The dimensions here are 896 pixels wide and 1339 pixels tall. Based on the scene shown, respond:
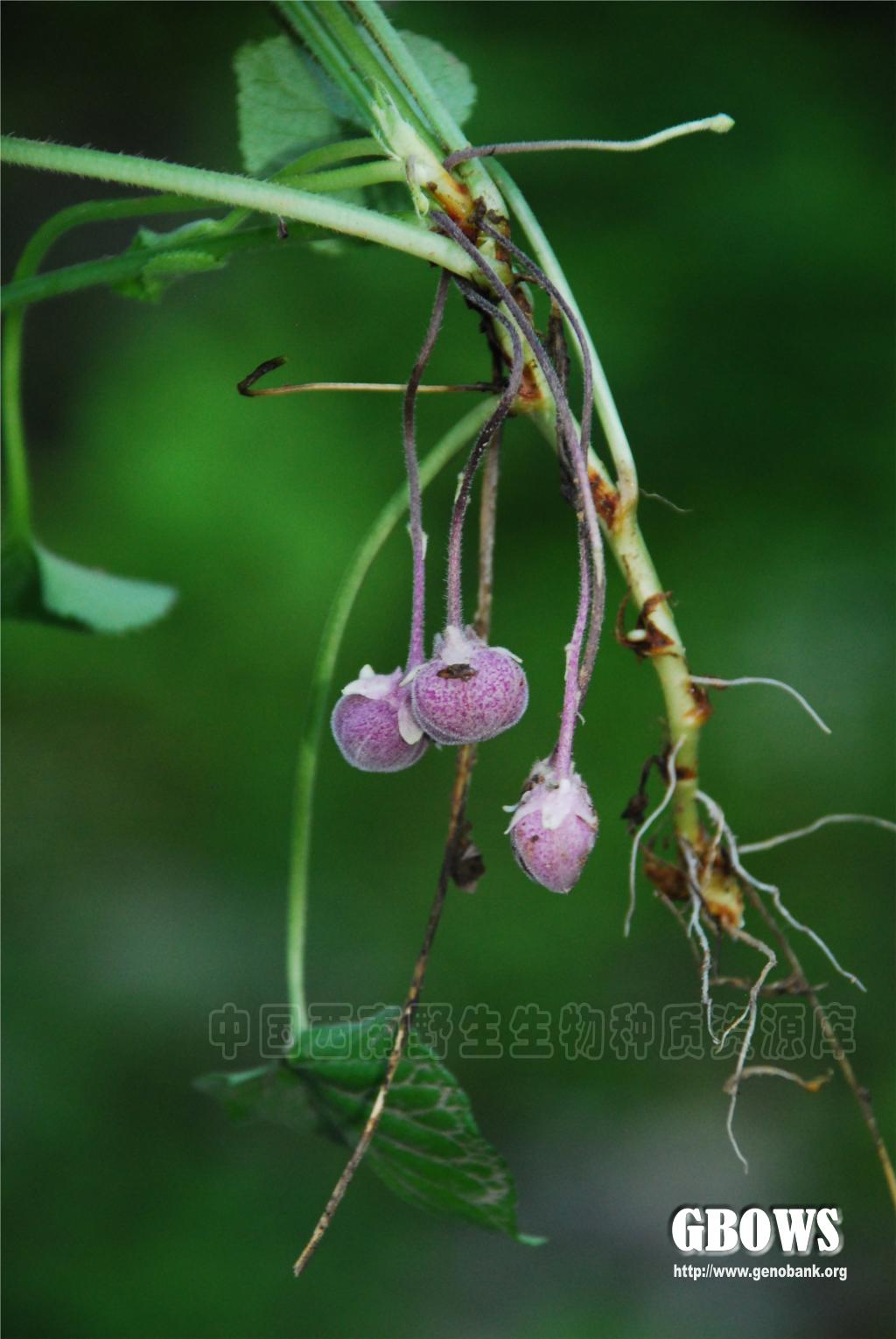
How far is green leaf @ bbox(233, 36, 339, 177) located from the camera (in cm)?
78

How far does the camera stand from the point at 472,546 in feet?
5.97

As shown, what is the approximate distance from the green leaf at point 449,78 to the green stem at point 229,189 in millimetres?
209

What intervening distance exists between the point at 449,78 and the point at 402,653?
97cm

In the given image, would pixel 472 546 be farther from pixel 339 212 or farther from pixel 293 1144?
pixel 339 212

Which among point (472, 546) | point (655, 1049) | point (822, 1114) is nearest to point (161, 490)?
point (472, 546)

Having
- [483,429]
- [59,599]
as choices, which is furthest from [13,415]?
[483,429]

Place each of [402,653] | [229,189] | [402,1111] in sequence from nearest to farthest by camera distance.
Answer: [229,189] → [402,1111] → [402,653]

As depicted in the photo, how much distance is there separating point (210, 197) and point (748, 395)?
114 cm

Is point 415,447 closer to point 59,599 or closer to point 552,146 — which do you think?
point 552,146

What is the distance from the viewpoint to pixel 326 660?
0.78 meters

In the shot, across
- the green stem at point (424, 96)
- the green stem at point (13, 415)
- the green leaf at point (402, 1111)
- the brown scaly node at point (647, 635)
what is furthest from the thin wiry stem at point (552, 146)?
the green leaf at point (402, 1111)

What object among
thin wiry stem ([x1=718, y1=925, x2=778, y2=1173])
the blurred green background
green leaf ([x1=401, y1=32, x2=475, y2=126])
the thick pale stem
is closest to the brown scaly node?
the thick pale stem

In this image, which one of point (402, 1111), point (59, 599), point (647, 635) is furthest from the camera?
point (59, 599)

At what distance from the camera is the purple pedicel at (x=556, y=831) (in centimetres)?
61
